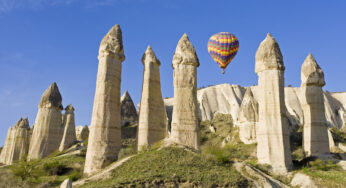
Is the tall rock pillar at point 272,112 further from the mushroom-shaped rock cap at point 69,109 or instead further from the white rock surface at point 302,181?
the mushroom-shaped rock cap at point 69,109

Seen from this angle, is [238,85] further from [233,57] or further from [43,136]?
[43,136]

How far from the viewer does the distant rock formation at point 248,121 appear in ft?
133

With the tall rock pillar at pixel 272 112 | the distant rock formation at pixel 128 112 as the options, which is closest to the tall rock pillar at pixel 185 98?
the tall rock pillar at pixel 272 112

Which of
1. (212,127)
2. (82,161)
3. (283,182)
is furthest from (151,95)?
(212,127)

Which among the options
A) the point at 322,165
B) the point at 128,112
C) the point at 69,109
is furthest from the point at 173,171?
the point at 128,112

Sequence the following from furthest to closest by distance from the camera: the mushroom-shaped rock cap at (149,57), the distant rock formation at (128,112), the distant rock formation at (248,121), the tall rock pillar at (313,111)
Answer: the distant rock formation at (128,112) → the distant rock formation at (248,121) → the tall rock pillar at (313,111) → the mushroom-shaped rock cap at (149,57)

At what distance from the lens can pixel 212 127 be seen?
53656 mm

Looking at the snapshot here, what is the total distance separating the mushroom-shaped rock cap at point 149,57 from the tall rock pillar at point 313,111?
466 inches

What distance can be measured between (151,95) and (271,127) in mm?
8128

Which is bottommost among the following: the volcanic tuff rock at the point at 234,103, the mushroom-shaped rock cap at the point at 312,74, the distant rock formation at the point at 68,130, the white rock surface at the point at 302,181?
the white rock surface at the point at 302,181

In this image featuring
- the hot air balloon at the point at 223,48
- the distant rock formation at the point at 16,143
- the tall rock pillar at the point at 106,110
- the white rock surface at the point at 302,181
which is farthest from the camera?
the distant rock formation at the point at 16,143

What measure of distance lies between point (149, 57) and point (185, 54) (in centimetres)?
319

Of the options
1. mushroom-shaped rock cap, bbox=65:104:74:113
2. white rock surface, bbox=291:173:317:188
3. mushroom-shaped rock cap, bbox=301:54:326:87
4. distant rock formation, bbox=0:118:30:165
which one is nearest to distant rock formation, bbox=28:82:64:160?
mushroom-shaped rock cap, bbox=65:104:74:113

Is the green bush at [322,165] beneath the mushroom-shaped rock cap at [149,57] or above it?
beneath
